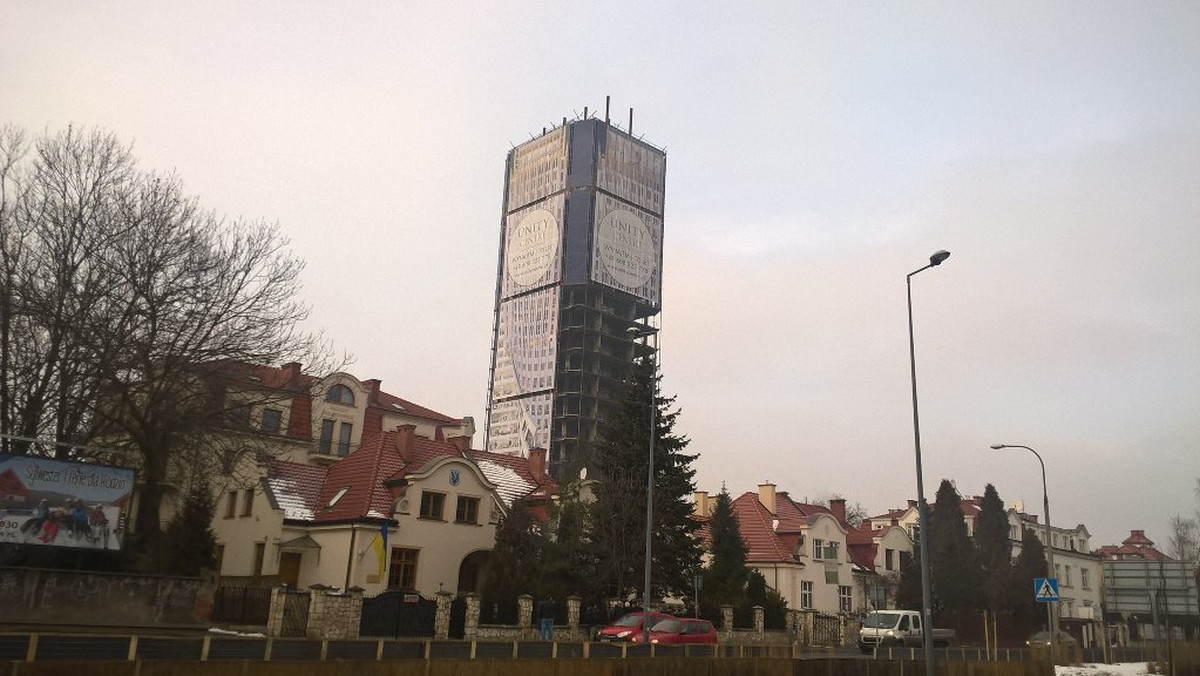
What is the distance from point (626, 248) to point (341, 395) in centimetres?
5534

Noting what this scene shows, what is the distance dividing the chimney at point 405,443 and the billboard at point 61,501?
17.8 meters

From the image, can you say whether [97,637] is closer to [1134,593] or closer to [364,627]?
[364,627]

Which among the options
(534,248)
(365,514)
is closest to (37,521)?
(365,514)

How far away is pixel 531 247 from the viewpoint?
10744 centimetres

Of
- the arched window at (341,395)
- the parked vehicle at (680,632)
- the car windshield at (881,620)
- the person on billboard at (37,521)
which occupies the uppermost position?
the arched window at (341,395)

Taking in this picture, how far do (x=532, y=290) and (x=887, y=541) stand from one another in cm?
5258

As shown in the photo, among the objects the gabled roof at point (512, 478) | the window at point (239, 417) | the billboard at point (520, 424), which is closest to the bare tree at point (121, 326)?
the window at point (239, 417)

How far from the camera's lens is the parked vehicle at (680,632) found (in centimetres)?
3099

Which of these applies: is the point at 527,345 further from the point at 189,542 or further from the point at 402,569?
the point at 189,542

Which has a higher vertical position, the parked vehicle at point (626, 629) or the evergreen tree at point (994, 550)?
the evergreen tree at point (994, 550)

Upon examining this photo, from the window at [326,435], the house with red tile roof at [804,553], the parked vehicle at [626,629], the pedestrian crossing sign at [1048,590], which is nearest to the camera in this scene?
the pedestrian crossing sign at [1048,590]

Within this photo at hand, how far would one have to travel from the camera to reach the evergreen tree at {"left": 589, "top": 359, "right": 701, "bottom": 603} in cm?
4006

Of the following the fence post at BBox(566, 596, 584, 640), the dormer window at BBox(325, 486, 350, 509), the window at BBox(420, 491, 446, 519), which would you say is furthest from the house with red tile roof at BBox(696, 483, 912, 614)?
the dormer window at BBox(325, 486, 350, 509)

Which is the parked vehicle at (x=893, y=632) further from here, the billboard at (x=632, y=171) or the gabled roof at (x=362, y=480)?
the billboard at (x=632, y=171)
